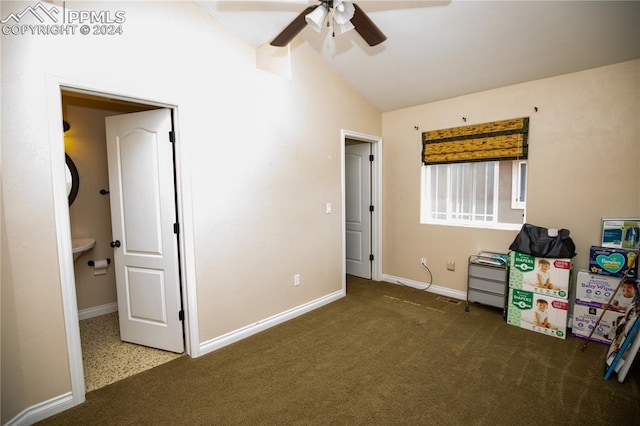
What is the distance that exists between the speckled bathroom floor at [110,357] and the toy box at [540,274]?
3334mm

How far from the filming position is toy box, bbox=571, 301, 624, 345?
8.75 ft

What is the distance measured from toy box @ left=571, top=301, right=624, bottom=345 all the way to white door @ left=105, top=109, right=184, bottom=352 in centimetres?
364

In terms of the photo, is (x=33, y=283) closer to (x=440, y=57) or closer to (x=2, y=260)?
(x=2, y=260)

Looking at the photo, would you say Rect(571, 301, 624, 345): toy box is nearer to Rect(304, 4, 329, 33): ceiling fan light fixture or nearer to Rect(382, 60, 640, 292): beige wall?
Rect(382, 60, 640, 292): beige wall

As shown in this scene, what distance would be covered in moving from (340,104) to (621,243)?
313 cm

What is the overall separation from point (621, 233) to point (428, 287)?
2.05 metres

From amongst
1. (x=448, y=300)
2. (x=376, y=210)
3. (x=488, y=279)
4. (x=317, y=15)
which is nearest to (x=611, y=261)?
(x=488, y=279)

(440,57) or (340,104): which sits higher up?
(440,57)

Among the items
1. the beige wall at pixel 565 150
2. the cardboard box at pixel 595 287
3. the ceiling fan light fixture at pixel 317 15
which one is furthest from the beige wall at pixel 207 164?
the cardboard box at pixel 595 287

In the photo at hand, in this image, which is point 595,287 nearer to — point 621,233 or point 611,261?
point 611,261

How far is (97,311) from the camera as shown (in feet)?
11.4

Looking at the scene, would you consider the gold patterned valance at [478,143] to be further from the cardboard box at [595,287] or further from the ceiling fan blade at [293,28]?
the ceiling fan blade at [293,28]

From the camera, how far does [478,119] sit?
11.6 feet

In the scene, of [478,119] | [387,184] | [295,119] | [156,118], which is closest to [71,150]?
[156,118]
